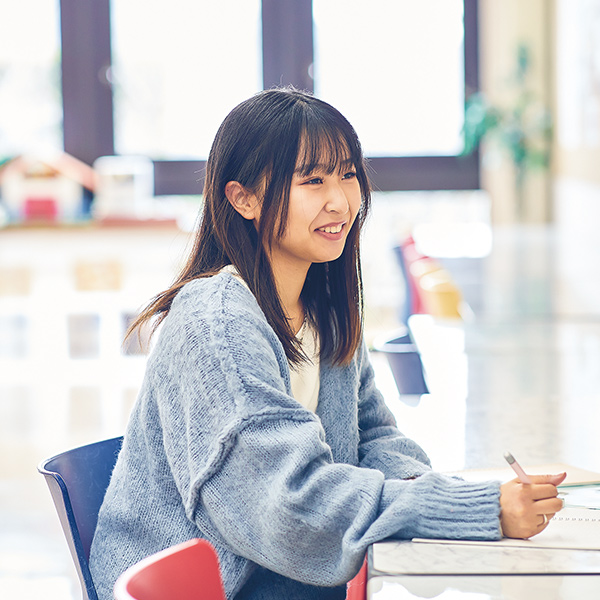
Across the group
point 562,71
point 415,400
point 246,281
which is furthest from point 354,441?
point 562,71

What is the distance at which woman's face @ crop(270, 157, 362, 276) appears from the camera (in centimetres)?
119

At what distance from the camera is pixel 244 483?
98 cm

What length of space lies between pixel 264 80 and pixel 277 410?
26.3ft

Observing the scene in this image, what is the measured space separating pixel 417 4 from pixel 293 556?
8201 millimetres

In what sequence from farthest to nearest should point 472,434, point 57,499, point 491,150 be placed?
point 491,150 → point 472,434 → point 57,499

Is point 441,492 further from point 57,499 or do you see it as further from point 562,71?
point 562,71

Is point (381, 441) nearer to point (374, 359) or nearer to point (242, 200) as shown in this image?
point (242, 200)

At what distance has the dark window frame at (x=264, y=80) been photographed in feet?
28.4

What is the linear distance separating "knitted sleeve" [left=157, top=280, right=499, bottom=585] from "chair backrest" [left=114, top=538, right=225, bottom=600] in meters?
0.11

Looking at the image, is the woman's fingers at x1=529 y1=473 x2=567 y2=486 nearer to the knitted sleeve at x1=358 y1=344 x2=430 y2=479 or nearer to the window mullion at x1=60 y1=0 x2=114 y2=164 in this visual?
the knitted sleeve at x1=358 y1=344 x2=430 y2=479

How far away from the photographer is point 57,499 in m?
1.18

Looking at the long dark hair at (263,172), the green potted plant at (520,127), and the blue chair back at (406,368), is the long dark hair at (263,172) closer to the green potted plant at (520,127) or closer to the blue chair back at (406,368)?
the blue chair back at (406,368)

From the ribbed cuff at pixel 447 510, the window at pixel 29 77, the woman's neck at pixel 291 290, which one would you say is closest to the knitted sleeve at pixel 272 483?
the ribbed cuff at pixel 447 510

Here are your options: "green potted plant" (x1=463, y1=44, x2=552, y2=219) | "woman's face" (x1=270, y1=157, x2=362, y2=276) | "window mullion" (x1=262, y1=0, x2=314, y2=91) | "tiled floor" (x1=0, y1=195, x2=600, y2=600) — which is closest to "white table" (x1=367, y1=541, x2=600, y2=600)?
"woman's face" (x1=270, y1=157, x2=362, y2=276)
